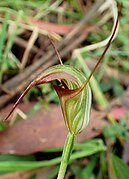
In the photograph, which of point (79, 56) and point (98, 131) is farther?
point (79, 56)

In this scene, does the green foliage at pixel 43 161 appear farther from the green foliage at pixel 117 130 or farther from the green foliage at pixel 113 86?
the green foliage at pixel 113 86

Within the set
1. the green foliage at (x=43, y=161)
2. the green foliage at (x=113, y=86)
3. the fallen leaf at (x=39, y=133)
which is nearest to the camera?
the green foliage at (x=43, y=161)

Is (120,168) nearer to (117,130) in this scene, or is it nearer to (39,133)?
(117,130)

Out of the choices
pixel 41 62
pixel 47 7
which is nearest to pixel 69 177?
pixel 41 62

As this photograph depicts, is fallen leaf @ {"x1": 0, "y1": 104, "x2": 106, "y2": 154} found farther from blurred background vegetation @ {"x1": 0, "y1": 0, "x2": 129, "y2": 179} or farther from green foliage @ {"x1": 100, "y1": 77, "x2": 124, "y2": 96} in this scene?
green foliage @ {"x1": 100, "y1": 77, "x2": 124, "y2": 96}

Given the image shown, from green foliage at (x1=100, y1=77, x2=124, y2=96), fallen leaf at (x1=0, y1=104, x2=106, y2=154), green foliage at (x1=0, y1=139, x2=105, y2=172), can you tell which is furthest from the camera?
green foliage at (x1=100, y1=77, x2=124, y2=96)

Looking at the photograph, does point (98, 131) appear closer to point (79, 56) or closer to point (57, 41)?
point (79, 56)

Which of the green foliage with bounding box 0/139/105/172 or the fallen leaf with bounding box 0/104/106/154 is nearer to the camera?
the green foliage with bounding box 0/139/105/172

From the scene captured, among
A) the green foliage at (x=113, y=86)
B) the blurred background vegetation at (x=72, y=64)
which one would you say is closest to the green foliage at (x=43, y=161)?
the blurred background vegetation at (x=72, y=64)

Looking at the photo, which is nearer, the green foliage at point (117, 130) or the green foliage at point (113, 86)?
the green foliage at point (117, 130)

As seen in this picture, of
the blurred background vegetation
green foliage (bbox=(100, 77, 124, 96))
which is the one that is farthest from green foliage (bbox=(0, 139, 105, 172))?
green foliage (bbox=(100, 77, 124, 96))

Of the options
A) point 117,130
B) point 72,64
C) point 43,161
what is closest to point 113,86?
point 72,64
